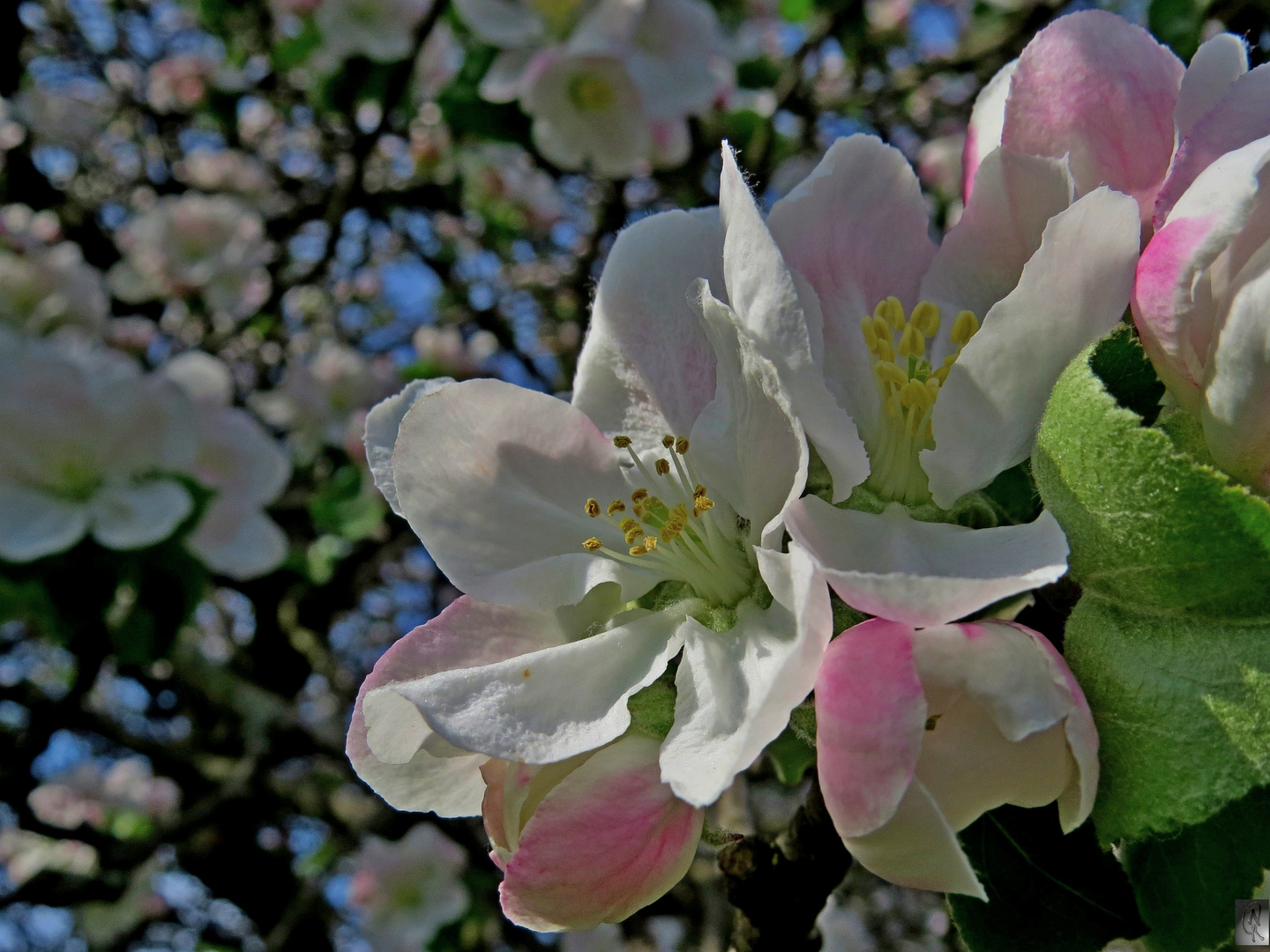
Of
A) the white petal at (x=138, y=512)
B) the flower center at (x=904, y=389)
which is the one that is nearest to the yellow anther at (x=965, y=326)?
the flower center at (x=904, y=389)

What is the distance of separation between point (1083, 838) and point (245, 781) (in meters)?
1.97

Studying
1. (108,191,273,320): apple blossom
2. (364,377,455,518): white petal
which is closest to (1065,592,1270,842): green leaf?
(364,377,455,518): white petal

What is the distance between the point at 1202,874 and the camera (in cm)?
51

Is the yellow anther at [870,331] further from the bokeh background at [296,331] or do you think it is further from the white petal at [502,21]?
the white petal at [502,21]

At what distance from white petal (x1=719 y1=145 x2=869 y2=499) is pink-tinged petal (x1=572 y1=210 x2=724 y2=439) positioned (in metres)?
0.08

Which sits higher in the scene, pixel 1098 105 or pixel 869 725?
pixel 1098 105

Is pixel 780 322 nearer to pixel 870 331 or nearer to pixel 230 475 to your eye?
pixel 870 331

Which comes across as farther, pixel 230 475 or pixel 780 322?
pixel 230 475

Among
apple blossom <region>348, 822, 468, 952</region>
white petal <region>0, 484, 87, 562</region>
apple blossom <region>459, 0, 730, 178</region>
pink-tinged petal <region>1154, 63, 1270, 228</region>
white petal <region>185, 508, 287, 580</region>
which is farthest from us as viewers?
apple blossom <region>348, 822, 468, 952</region>

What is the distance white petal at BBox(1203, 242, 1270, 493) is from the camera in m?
0.47

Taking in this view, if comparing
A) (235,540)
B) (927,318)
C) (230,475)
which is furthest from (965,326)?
(230,475)

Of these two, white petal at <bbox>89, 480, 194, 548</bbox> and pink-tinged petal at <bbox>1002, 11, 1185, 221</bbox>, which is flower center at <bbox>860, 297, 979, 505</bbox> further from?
white petal at <bbox>89, 480, 194, 548</bbox>

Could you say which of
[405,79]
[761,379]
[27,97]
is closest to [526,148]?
[405,79]

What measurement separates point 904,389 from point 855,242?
0.32 feet
